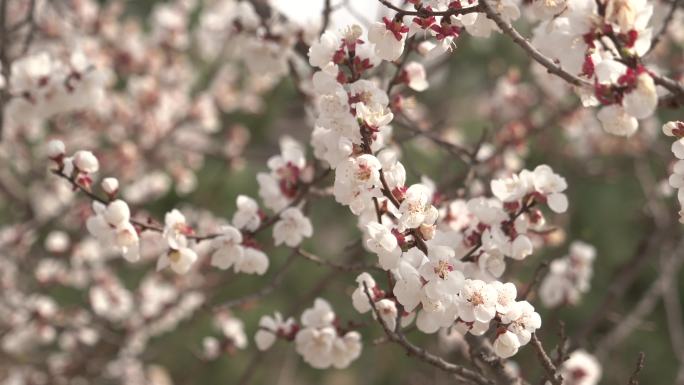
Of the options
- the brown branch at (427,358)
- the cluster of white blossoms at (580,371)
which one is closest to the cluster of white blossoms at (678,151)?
the brown branch at (427,358)

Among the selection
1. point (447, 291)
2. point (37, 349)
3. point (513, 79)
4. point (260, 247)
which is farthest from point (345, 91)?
point (37, 349)

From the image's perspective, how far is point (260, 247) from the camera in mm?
1678

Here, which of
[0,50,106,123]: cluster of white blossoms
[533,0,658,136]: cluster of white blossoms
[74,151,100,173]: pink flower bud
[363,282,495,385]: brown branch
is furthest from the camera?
[0,50,106,123]: cluster of white blossoms

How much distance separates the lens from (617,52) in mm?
1146

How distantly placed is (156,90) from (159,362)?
279cm

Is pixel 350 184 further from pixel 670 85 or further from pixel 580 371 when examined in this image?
pixel 580 371

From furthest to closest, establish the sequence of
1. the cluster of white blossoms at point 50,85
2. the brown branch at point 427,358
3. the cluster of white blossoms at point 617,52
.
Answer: the cluster of white blossoms at point 50,85 < the brown branch at point 427,358 < the cluster of white blossoms at point 617,52

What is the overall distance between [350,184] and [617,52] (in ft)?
1.59

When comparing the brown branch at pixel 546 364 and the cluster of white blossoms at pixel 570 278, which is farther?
the cluster of white blossoms at pixel 570 278

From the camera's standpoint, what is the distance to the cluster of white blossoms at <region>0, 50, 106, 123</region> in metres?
2.25

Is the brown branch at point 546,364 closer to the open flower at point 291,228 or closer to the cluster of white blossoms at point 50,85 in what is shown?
the open flower at point 291,228

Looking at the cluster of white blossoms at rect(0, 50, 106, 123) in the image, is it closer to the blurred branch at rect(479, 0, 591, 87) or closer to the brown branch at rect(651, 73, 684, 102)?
the blurred branch at rect(479, 0, 591, 87)

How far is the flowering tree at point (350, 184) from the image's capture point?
1.27 metres

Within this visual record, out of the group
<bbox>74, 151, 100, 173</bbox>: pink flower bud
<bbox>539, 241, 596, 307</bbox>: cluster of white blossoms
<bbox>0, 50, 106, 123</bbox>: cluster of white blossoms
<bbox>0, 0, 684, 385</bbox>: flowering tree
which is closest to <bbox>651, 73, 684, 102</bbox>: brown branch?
<bbox>0, 0, 684, 385</bbox>: flowering tree
